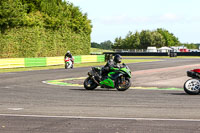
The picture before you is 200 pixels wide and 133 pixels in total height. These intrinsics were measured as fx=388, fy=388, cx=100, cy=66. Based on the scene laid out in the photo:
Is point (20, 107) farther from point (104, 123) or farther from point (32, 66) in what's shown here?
point (32, 66)

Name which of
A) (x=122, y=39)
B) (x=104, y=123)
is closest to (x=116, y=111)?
(x=104, y=123)

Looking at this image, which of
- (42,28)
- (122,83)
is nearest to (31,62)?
(42,28)

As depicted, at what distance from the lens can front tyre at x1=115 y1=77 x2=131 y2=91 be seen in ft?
48.9

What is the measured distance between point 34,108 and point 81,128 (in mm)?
3035

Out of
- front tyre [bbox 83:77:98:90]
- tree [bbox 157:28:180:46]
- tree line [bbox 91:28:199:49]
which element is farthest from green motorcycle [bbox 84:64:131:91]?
tree [bbox 157:28:180:46]

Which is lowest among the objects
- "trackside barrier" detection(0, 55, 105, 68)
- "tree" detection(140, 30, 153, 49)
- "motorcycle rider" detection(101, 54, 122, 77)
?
"trackside barrier" detection(0, 55, 105, 68)

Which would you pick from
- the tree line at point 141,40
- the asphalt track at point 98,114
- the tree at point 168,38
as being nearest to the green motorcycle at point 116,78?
the asphalt track at point 98,114

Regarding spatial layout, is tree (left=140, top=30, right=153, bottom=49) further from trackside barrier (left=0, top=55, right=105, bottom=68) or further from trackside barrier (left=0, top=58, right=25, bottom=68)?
trackside barrier (left=0, top=58, right=25, bottom=68)

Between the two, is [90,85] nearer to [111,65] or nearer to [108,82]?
[108,82]

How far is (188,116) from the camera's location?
8.56 metres

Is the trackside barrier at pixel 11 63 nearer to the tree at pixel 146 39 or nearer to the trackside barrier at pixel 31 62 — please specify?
the trackside barrier at pixel 31 62

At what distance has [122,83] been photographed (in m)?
14.9

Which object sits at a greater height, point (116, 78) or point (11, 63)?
point (116, 78)

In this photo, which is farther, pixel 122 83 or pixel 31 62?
pixel 31 62
